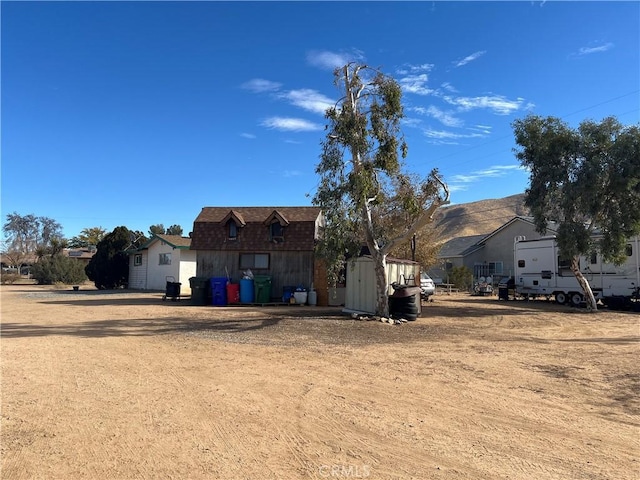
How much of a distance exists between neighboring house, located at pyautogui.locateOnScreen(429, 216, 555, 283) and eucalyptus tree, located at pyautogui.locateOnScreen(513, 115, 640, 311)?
71.8 ft

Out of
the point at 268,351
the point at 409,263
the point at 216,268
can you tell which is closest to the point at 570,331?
the point at 409,263

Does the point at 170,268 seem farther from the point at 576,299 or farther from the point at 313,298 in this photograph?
the point at 576,299

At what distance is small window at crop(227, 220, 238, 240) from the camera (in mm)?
24469

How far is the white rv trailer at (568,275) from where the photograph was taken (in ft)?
69.7

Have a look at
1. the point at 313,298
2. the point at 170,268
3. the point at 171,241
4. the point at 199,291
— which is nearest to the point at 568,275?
the point at 313,298

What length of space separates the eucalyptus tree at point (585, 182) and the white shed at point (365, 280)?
7.39 metres

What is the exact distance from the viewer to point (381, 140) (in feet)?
51.2

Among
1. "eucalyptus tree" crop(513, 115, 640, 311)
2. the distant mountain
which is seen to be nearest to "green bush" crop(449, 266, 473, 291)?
"eucalyptus tree" crop(513, 115, 640, 311)

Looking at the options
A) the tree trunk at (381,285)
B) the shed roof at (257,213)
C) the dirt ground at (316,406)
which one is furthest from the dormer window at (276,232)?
the dirt ground at (316,406)

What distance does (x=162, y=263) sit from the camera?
32719 millimetres

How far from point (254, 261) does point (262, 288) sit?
222 cm

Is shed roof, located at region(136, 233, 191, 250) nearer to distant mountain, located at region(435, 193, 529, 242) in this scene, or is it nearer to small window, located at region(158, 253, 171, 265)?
small window, located at region(158, 253, 171, 265)

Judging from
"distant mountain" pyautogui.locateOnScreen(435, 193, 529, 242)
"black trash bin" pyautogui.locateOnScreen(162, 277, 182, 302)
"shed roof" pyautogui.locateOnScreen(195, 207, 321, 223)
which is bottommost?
"black trash bin" pyautogui.locateOnScreen(162, 277, 182, 302)

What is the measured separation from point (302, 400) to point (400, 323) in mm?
9385
